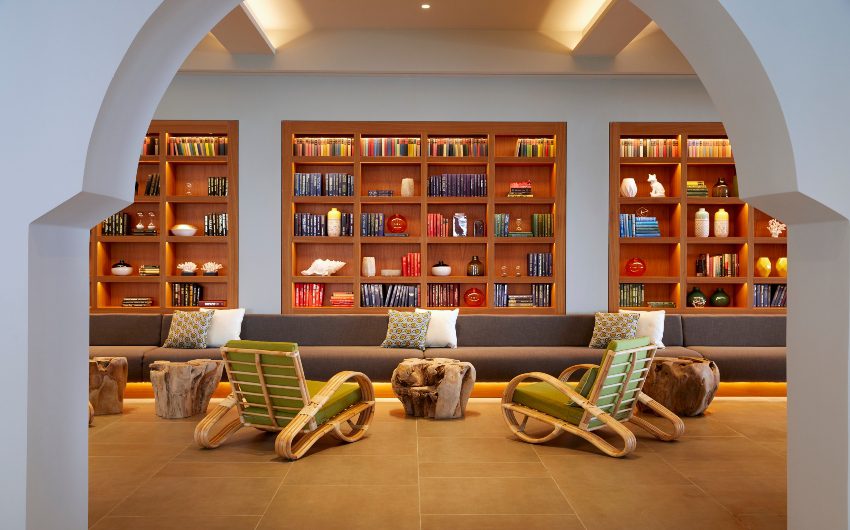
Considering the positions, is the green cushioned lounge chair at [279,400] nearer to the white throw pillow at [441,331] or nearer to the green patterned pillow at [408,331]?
the green patterned pillow at [408,331]

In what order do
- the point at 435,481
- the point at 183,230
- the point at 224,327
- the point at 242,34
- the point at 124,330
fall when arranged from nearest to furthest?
the point at 435,481, the point at 242,34, the point at 224,327, the point at 124,330, the point at 183,230

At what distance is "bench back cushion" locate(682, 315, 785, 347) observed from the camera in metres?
7.62

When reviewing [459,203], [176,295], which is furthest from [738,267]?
[176,295]

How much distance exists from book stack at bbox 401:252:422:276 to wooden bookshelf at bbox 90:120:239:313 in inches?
70.7

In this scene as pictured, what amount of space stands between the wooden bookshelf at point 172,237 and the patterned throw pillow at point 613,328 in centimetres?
378

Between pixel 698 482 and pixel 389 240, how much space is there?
4.42m

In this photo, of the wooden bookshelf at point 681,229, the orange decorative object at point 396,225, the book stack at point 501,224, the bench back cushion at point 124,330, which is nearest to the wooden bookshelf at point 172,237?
the bench back cushion at point 124,330

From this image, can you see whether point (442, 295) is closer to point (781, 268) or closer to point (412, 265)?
point (412, 265)

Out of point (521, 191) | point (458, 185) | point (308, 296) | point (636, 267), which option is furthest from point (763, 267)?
point (308, 296)

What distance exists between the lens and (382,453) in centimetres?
497

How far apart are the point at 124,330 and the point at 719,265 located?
6340 mm

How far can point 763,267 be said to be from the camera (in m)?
8.02

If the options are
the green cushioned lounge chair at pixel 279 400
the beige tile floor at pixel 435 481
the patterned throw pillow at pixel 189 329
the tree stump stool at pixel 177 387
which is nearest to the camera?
the beige tile floor at pixel 435 481

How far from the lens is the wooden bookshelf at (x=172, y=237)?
783 centimetres
